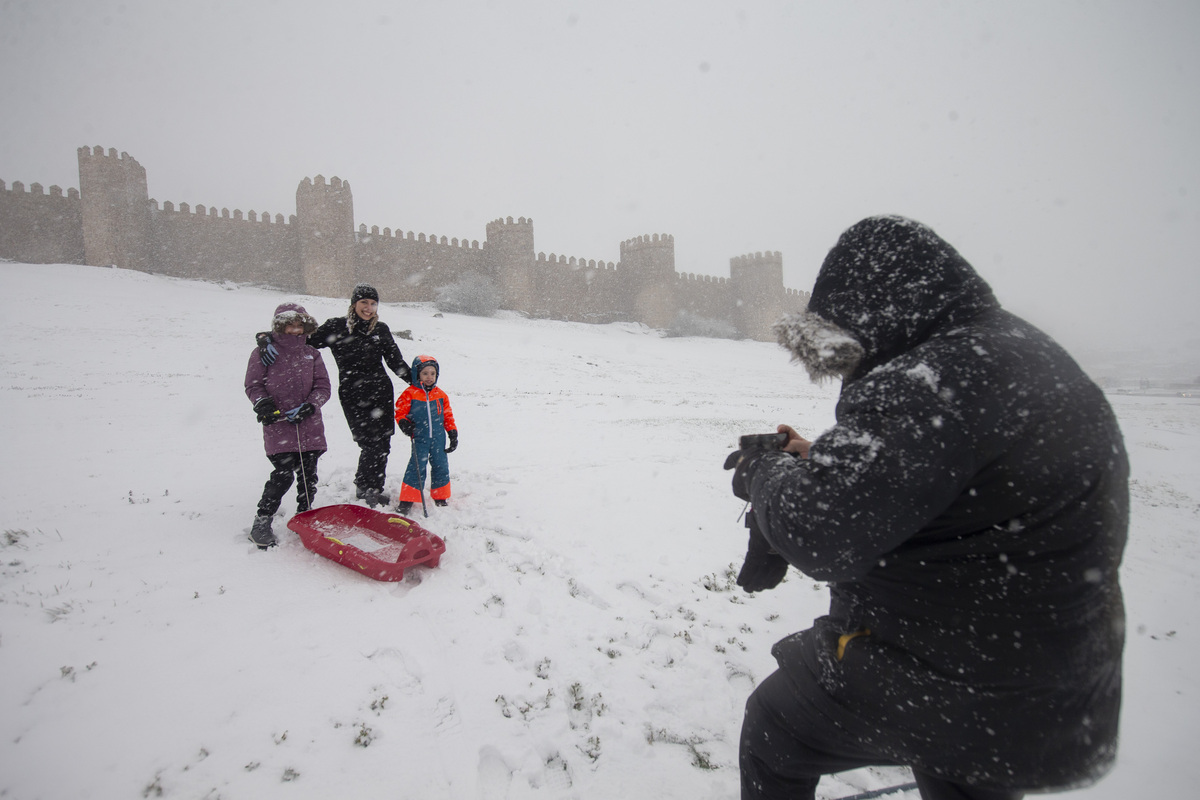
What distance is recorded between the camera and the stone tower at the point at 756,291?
37750mm

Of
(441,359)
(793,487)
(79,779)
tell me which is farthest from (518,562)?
(441,359)

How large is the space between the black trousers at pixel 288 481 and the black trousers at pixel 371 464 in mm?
477

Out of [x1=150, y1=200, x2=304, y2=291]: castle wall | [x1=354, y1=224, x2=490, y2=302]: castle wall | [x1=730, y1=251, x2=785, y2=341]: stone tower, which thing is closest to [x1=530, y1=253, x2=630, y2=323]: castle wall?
[x1=354, y1=224, x2=490, y2=302]: castle wall

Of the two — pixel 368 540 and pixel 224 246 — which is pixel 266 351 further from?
pixel 224 246

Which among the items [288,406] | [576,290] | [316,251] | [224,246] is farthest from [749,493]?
[576,290]

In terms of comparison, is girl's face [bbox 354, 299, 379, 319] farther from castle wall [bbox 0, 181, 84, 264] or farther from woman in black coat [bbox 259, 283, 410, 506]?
castle wall [bbox 0, 181, 84, 264]

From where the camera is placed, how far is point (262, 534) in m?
3.65

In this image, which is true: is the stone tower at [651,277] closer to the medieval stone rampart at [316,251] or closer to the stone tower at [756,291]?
the medieval stone rampart at [316,251]

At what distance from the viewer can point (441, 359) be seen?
→ 14289 millimetres

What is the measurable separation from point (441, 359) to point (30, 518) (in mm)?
10672

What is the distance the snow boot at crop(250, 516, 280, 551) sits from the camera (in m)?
3.61

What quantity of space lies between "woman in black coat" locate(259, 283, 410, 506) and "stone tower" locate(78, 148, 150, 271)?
973 inches

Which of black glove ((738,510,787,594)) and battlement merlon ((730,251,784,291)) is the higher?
battlement merlon ((730,251,784,291))

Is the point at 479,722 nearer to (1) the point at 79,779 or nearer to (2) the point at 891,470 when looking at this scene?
(1) the point at 79,779
